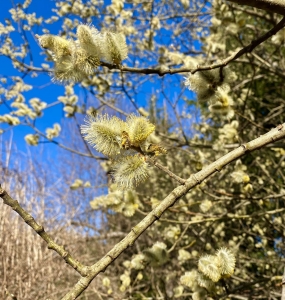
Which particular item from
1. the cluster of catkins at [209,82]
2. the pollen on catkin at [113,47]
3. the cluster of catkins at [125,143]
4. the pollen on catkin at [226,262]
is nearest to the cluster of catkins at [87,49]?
the pollen on catkin at [113,47]

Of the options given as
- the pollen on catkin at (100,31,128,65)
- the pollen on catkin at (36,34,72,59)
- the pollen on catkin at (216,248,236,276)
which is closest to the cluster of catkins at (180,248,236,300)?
the pollen on catkin at (216,248,236,276)

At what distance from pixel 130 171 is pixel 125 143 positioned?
0.08 metres

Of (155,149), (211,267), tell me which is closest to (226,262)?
(211,267)

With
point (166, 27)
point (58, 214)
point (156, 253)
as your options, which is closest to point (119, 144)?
point (156, 253)

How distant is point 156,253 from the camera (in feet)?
7.21

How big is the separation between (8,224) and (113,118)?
527 cm

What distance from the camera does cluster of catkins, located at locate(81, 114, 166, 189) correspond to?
1039 millimetres

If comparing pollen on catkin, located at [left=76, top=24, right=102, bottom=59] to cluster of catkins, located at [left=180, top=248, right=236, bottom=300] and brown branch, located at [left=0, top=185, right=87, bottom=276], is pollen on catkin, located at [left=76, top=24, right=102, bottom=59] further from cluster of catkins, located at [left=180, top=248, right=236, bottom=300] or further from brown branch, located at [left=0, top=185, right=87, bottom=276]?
cluster of catkins, located at [left=180, top=248, right=236, bottom=300]

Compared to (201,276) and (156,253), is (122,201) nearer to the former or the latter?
(156,253)

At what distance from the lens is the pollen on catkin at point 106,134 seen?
105cm

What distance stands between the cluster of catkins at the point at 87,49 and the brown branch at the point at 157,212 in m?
0.49

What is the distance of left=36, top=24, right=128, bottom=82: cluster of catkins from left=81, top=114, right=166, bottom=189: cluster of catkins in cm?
24

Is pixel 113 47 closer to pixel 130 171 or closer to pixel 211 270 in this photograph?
pixel 130 171

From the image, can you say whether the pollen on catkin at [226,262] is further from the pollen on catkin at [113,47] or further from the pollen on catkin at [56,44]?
the pollen on catkin at [56,44]
